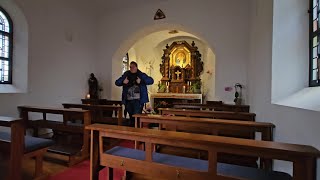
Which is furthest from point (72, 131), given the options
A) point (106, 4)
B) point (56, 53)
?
point (106, 4)

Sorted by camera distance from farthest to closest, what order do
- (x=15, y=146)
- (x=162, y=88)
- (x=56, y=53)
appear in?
1. (x=162, y=88)
2. (x=56, y=53)
3. (x=15, y=146)

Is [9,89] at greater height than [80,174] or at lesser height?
greater

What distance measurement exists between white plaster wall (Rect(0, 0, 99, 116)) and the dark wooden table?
2.28 metres

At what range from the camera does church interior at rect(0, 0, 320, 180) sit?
1576 mm

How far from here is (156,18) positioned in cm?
575

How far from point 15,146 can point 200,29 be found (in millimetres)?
4540

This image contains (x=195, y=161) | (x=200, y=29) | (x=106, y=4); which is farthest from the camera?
(x=106, y=4)

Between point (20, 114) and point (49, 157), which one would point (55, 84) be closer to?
point (20, 114)

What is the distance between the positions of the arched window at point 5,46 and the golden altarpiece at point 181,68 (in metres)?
5.87

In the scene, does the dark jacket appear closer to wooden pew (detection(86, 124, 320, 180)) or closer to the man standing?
the man standing

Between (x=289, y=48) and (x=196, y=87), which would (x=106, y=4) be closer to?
(x=196, y=87)

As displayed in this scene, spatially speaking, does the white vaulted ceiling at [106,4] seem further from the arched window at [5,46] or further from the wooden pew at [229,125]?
the wooden pew at [229,125]

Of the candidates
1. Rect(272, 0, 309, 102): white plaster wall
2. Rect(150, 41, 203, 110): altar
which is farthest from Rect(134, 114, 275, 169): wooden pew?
Rect(150, 41, 203, 110): altar

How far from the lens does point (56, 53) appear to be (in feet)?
16.8
